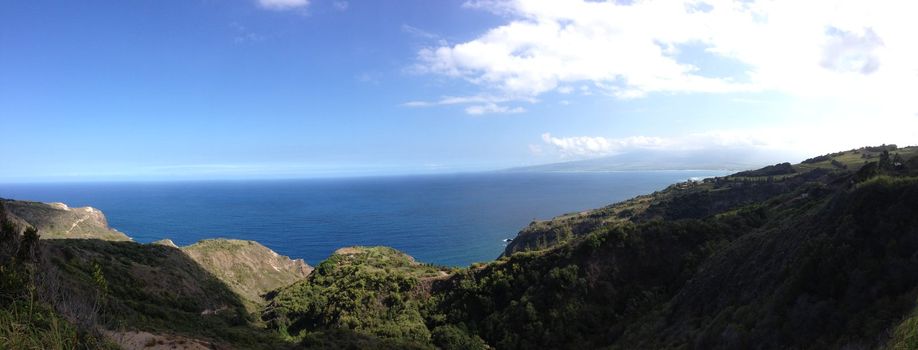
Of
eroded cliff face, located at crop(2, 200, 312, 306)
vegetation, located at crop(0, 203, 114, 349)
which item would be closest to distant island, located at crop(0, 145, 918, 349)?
vegetation, located at crop(0, 203, 114, 349)

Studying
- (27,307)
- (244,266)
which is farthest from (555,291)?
(244,266)

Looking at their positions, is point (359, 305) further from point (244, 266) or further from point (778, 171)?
point (778, 171)

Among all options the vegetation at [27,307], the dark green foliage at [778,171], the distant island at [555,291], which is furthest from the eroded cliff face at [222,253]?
the dark green foliage at [778,171]

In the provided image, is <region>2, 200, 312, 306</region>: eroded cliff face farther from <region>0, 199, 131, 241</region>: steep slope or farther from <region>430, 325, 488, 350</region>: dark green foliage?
<region>430, 325, 488, 350</region>: dark green foliage

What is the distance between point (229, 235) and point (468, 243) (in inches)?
3076

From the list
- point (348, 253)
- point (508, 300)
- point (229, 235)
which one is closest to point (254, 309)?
point (348, 253)

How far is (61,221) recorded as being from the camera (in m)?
97.0

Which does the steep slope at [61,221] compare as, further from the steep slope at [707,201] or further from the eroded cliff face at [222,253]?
the steep slope at [707,201]

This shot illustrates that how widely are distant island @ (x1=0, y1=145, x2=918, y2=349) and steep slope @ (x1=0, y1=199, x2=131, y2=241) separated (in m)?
43.7

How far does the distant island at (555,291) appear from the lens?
1465 cm

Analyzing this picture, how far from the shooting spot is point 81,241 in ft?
164

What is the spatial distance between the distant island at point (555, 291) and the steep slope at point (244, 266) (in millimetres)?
473

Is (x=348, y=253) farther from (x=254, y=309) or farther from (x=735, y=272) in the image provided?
(x=735, y=272)

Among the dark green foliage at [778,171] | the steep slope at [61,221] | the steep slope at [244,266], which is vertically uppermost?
the dark green foliage at [778,171]
